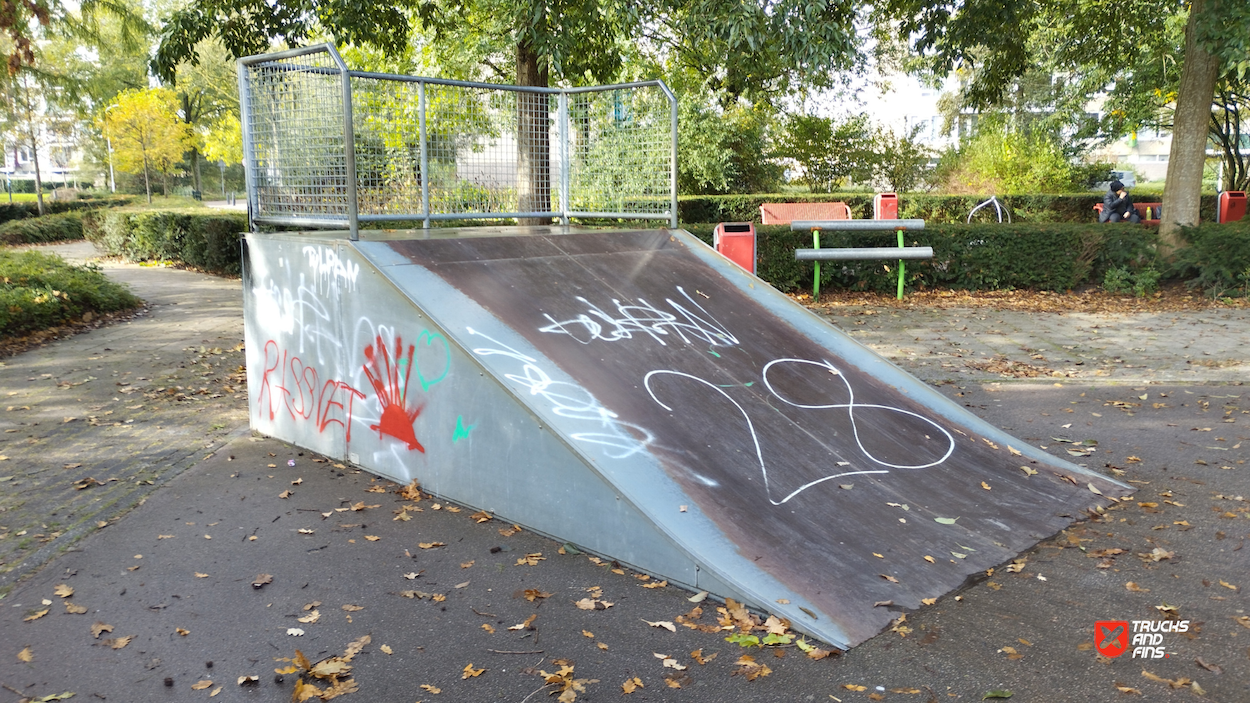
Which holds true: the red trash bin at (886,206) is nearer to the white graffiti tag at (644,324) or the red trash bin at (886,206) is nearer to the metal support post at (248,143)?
the white graffiti tag at (644,324)

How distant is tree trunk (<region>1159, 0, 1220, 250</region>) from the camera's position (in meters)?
13.3

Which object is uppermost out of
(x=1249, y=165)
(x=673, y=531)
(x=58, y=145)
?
(x=58, y=145)

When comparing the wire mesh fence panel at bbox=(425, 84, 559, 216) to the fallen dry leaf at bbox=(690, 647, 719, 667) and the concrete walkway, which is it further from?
the fallen dry leaf at bbox=(690, 647, 719, 667)

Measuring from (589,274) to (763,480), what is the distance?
238 cm

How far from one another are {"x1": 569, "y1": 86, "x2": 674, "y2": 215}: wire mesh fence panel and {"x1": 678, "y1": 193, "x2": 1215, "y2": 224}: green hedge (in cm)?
1330

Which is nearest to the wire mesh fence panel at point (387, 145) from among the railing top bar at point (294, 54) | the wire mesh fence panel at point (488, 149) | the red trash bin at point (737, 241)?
the wire mesh fence panel at point (488, 149)

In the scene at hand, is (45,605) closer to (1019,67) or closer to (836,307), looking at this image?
(836,307)

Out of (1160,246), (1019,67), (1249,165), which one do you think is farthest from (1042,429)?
(1249,165)

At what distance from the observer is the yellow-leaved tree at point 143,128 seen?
36.1m

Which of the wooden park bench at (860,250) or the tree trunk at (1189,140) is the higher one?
the tree trunk at (1189,140)

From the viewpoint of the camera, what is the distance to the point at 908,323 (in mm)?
11375

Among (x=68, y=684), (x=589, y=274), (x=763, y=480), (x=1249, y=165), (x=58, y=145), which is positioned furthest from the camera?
(x=58, y=145)

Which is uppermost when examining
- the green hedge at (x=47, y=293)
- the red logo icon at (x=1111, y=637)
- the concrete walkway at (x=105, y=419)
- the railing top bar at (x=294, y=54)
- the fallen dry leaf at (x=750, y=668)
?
the railing top bar at (x=294, y=54)

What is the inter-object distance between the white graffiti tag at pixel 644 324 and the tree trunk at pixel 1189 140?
1052 centimetres
